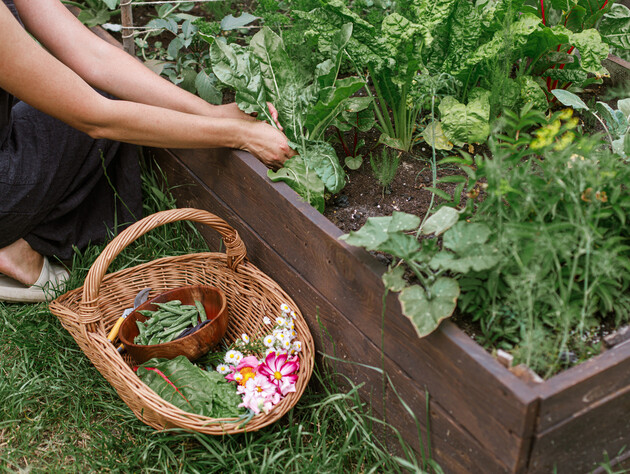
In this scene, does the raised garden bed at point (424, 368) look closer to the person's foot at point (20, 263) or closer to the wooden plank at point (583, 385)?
the wooden plank at point (583, 385)

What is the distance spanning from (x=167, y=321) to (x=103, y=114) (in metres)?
0.61

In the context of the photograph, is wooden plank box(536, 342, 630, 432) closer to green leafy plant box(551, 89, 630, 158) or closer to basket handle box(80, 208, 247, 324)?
green leafy plant box(551, 89, 630, 158)

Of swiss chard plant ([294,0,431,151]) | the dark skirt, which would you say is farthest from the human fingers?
the dark skirt

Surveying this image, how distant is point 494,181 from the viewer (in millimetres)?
1294

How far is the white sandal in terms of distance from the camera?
82.8 inches

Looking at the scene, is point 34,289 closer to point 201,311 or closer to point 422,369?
point 201,311

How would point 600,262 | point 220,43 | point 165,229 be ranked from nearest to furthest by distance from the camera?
point 600,262, point 220,43, point 165,229

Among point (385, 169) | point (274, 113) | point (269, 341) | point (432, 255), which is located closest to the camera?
point (432, 255)

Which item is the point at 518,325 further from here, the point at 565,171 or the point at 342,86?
the point at 342,86

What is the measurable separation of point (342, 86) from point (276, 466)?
3.31 feet

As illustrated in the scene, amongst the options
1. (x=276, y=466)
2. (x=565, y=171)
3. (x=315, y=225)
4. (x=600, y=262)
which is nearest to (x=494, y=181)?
(x=565, y=171)

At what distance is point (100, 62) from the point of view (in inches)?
81.7

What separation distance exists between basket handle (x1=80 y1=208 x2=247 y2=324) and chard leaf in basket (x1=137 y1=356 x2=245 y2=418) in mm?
208

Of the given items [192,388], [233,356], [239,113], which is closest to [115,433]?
[192,388]
